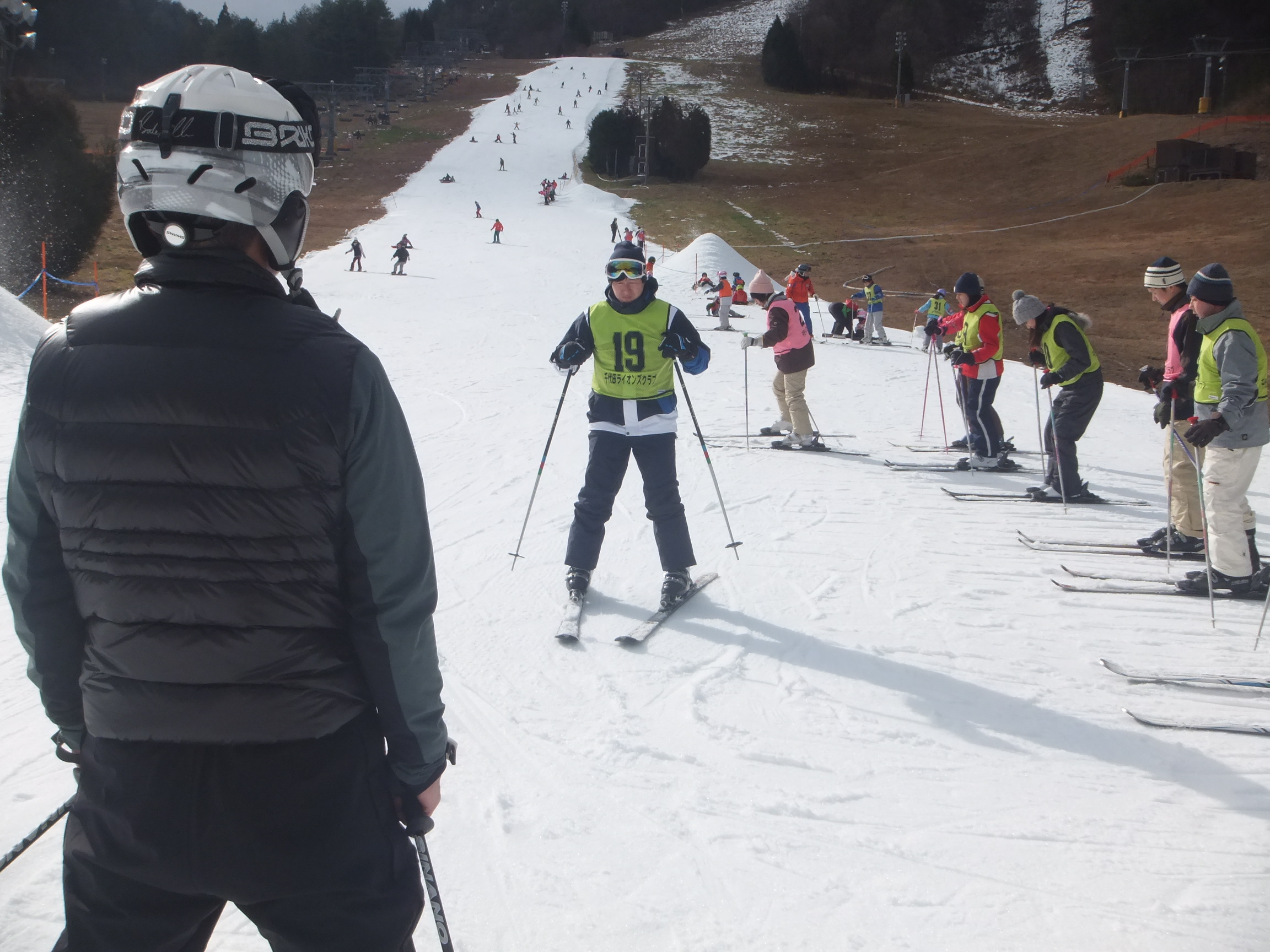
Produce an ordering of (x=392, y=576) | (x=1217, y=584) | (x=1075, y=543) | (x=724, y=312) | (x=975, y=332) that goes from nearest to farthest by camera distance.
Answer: (x=392, y=576), (x=1217, y=584), (x=1075, y=543), (x=975, y=332), (x=724, y=312)

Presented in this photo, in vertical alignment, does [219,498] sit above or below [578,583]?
above

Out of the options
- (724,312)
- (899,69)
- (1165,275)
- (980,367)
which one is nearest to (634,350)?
(1165,275)

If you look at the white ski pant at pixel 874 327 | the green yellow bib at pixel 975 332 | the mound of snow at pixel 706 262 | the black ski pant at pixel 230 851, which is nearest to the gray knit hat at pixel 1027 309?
the green yellow bib at pixel 975 332

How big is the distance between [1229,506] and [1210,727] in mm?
1993

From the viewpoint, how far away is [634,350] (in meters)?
5.12

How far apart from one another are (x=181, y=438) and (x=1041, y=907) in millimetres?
2807

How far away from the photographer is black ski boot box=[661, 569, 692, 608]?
5.36m

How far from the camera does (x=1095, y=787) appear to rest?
3641mm

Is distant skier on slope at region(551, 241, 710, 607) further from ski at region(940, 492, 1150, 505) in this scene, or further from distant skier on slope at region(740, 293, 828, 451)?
distant skier on slope at region(740, 293, 828, 451)

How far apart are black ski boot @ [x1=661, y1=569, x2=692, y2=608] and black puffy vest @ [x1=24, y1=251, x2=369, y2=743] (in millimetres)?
3841

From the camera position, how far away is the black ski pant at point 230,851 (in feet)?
4.86

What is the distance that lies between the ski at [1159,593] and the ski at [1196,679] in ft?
3.72

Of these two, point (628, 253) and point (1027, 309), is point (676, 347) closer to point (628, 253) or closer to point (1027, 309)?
point (628, 253)

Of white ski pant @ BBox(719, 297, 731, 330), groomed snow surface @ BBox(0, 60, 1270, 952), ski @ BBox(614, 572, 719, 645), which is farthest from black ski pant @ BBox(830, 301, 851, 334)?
ski @ BBox(614, 572, 719, 645)
